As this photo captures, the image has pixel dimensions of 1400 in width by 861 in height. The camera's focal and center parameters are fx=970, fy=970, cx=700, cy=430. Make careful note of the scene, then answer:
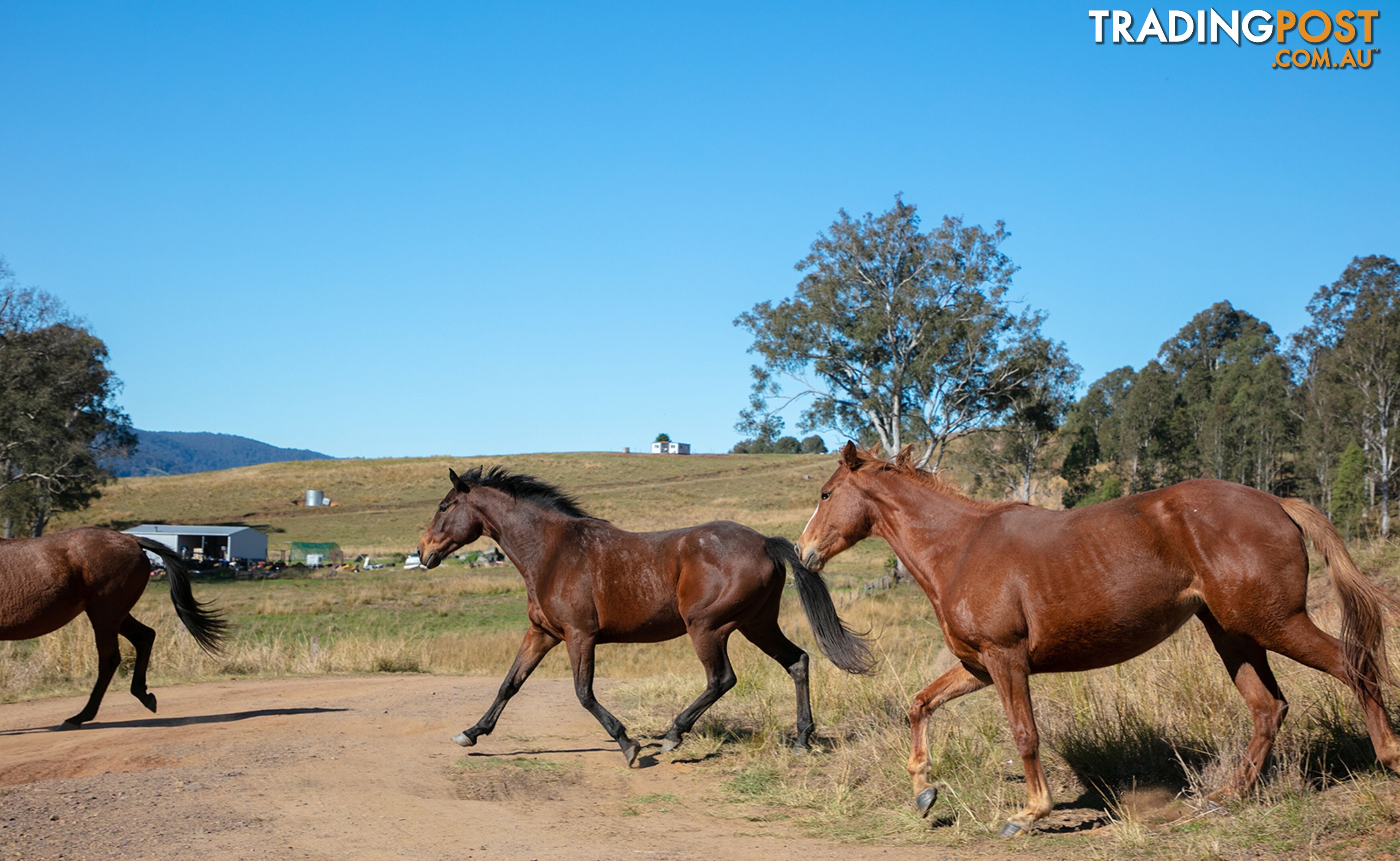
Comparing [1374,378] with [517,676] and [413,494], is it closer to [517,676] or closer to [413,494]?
[517,676]

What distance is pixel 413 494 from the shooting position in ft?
298

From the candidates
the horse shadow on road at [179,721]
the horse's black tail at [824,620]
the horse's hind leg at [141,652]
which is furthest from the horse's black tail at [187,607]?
the horse's black tail at [824,620]

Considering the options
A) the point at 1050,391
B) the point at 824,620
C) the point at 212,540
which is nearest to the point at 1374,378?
the point at 1050,391

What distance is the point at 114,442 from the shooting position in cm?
5219

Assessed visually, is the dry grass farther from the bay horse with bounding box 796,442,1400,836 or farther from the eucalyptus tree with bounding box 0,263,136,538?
the bay horse with bounding box 796,442,1400,836

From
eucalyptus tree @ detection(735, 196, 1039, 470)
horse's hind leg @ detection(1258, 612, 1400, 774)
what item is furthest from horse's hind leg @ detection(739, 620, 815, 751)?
eucalyptus tree @ detection(735, 196, 1039, 470)

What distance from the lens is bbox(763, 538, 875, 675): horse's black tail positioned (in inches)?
342

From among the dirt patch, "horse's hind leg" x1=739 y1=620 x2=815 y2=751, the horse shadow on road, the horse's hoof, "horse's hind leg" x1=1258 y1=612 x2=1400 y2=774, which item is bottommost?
the horse shadow on road

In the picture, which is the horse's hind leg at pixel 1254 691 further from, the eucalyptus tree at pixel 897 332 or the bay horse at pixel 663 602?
the eucalyptus tree at pixel 897 332

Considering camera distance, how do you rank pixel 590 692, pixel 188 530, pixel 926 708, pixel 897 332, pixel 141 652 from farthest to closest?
pixel 188 530, pixel 897 332, pixel 141 652, pixel 590 692, pixel 926 708

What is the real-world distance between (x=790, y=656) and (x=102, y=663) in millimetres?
6886

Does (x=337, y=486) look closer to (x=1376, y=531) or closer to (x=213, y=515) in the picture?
(x=213, y=515)

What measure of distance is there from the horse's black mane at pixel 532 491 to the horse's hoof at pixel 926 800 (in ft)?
14.7

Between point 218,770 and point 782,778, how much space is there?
4.38m
